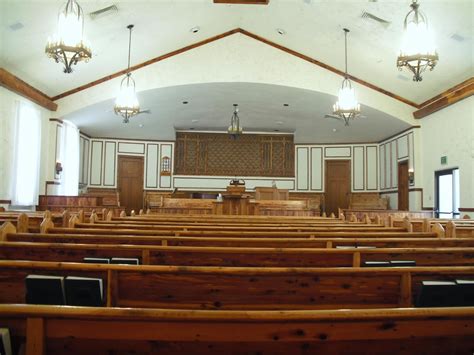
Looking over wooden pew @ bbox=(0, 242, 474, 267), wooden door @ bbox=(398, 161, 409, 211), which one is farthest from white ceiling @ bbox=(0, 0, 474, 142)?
wooden pew @ bbox=(0, 242, 474, 267)

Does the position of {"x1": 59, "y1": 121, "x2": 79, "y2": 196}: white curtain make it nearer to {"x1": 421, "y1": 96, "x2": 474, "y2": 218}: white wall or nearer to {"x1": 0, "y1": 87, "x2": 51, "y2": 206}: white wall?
{"x1": 0, "y1": 87, "x2": 51, "y2": 206}: white wall

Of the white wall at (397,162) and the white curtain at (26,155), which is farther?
the white wall at (397,162)

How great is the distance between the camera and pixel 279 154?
14.3 meters

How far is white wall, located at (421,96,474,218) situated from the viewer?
Result: 7961mm

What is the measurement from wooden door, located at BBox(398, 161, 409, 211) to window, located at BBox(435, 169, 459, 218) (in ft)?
6.07

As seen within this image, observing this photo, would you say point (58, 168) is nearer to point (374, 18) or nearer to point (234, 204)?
point (234, 204)

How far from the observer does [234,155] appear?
46.8 feet

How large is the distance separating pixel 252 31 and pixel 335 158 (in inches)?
268

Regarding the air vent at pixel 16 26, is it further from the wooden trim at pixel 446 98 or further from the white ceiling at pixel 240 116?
the wooden trim at pixel 446 98

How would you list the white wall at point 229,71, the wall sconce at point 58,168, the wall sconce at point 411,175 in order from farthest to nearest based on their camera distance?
the wall sconce at point 411,175
the wall sconce at point 58,168
the white wall at point 229,71

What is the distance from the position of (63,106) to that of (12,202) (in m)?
3.12

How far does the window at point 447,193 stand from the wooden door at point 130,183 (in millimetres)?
9965

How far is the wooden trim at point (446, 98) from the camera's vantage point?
7.86 metres

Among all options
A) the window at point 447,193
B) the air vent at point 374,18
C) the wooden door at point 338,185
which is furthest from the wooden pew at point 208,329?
the wooden door at point 338,185
